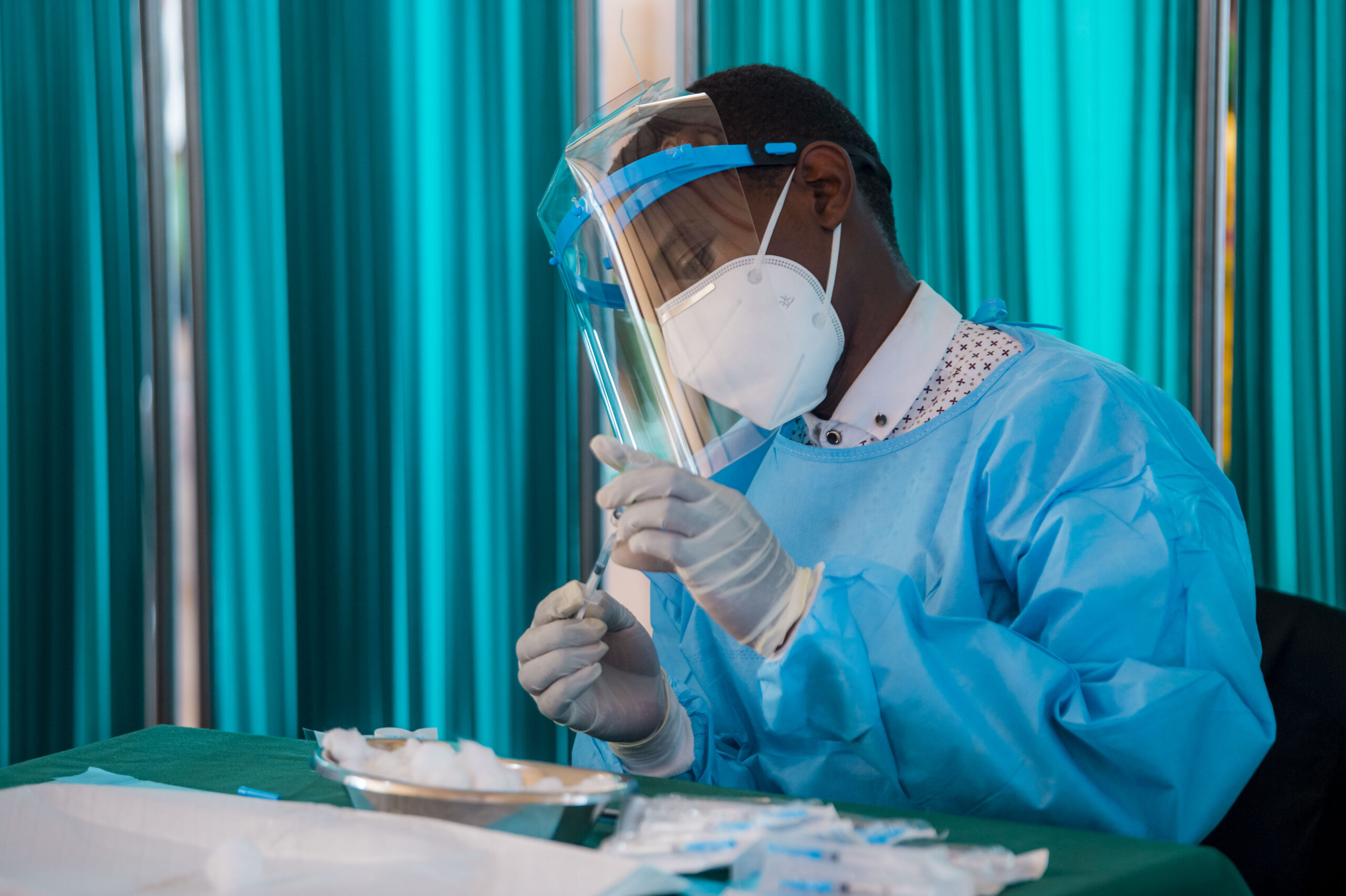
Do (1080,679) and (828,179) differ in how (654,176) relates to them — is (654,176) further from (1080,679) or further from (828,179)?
(1080,679)

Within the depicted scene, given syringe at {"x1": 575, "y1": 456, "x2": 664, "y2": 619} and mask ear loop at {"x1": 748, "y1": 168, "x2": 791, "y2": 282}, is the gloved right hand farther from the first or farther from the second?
mask ear loop at {"x1": 748, "y1": 168, "x2": 791, "y2": 282}

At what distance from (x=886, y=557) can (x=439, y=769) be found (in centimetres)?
58

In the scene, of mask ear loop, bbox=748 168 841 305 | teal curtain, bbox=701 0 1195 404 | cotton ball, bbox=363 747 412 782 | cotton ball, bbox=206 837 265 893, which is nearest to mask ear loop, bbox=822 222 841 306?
mask ear loop, bbox=748 168 841 305

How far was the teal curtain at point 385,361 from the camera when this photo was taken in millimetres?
2184

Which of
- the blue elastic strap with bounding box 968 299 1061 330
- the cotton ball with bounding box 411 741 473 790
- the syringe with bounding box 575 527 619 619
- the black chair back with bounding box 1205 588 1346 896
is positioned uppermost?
the blue elastic strap with bounding box 968 299 1061 330

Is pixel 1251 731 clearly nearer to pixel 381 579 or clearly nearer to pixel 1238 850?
pixel 1238 850

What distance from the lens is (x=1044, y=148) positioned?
2299mm

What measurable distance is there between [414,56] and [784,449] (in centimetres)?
151

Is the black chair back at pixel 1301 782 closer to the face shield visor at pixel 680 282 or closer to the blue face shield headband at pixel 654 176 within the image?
the face shield visor at pixel 680 282

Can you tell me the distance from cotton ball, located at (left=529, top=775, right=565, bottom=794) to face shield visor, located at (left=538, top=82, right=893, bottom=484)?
0.42 m

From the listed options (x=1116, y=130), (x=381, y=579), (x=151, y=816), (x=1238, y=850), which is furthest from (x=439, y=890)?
(x=1116, y=130)

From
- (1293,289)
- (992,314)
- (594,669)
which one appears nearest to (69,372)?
(594,669)

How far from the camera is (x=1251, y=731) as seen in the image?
0.85 meters

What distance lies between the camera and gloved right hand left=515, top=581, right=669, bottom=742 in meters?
1.02
